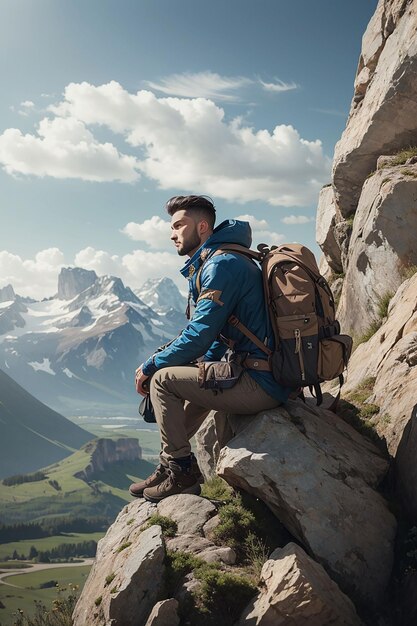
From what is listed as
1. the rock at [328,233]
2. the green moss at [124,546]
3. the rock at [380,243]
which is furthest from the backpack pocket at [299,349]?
the rock at [328,233]

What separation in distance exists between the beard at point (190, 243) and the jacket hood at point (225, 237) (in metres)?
0.30

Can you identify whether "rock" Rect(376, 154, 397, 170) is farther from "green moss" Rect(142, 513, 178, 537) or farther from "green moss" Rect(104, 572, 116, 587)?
"green moss" Rect(104, 572, 116, 587)

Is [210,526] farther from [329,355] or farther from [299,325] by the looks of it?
[299,325]

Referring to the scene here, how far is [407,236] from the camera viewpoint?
16688 mm

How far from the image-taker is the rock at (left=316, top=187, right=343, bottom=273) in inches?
966

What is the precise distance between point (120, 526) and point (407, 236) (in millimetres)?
12219

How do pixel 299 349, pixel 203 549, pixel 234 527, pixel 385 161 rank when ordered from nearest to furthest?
A: pixel 203 549, pixel 299 349, pixel 234 527, pixel 385 161

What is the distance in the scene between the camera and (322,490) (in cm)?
852

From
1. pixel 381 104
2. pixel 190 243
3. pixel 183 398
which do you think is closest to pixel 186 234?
pixel 190 243

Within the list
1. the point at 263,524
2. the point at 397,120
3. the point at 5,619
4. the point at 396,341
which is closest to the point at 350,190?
the point at 397,120

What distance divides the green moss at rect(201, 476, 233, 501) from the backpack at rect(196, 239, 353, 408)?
2.71m

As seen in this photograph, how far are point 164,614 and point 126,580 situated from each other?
992mm

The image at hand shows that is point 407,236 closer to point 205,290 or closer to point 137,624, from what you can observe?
point 205,290

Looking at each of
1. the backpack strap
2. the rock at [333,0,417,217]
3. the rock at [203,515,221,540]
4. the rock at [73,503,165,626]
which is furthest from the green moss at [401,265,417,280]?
the rock at [73,503,165,626]
